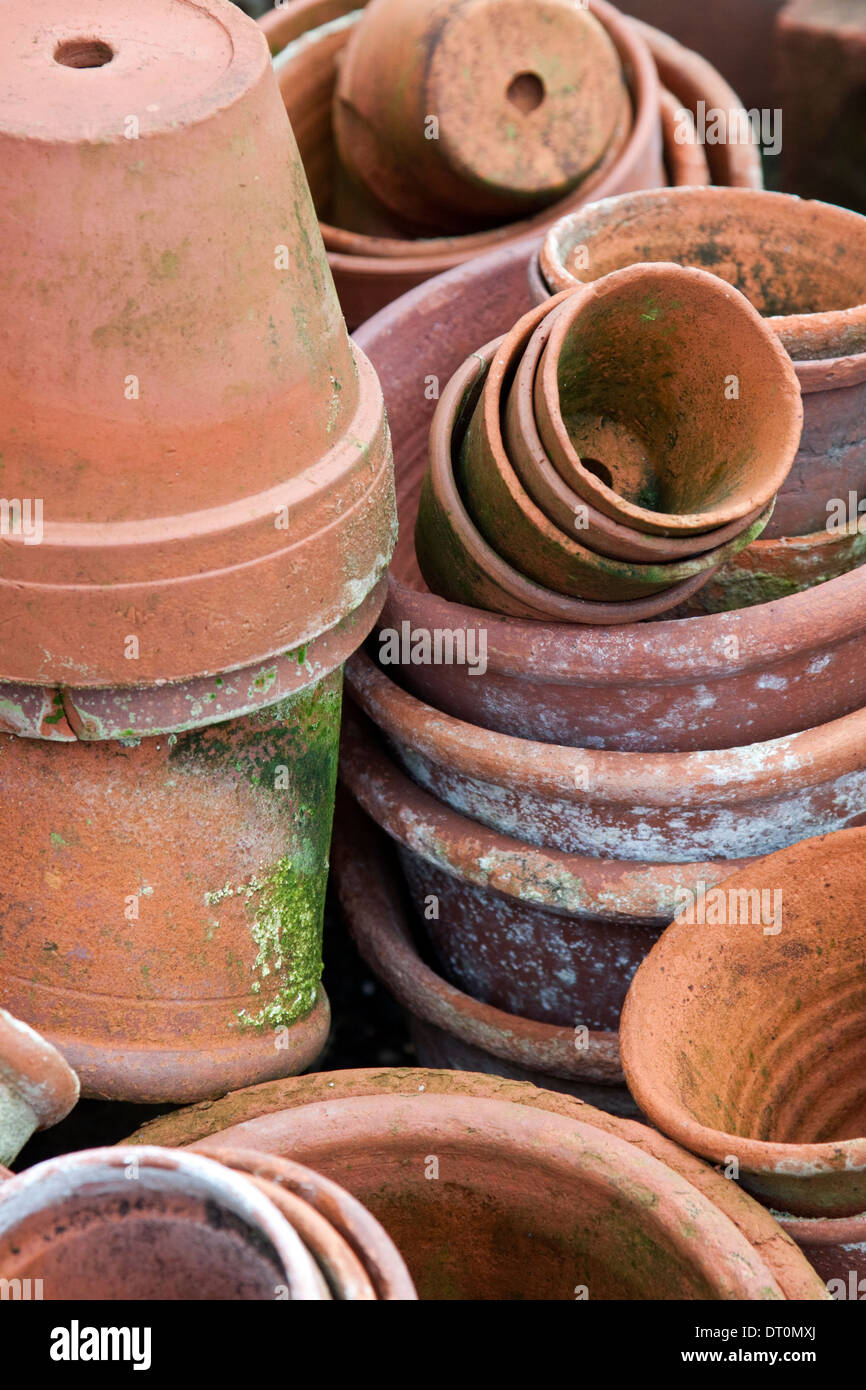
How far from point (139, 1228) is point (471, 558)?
98 centimetres

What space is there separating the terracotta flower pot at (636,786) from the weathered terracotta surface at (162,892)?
7.2 inches

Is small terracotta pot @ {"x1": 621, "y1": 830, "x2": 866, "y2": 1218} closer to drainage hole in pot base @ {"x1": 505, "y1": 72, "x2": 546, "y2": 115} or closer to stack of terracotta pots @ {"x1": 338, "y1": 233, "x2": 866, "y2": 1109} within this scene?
stack of terracotta pots @ {"x1": 338, "y1": 233, "x2": 866, "y2": 1109}

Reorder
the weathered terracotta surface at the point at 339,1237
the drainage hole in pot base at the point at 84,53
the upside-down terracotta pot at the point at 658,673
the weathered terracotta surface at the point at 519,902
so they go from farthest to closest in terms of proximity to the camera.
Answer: the weathered terracotta surface at the point at 519,902, the upside-down terracotta pot at the point at 658,673, the drainage hole in pot base at the point at 84,53, the weathered terracotta surface at the point at 339,1237

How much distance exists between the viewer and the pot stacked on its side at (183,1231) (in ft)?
4.17

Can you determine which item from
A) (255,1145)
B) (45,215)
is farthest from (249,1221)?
(45,215)

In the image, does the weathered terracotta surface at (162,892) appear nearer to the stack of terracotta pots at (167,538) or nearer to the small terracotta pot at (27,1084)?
the stack of terracotta pots at (167,538)

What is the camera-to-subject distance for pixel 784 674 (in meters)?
2.02

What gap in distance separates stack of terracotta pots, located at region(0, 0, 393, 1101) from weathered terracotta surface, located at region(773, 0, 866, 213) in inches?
110

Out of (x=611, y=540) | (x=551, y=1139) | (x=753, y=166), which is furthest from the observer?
(x=753, y=166)

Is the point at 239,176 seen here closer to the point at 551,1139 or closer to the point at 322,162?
the point at 551,1139

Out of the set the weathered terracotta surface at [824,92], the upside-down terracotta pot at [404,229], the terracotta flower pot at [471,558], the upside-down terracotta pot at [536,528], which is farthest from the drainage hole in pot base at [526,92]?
the weathered terracotta surface at [824,92]

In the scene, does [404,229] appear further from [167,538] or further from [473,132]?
[167,538]

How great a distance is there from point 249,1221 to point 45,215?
1.00 m
